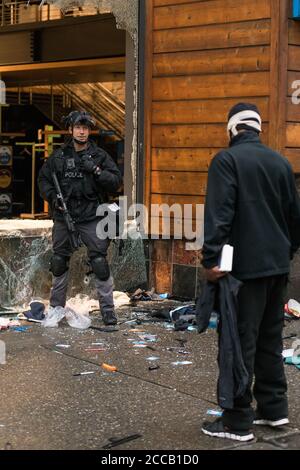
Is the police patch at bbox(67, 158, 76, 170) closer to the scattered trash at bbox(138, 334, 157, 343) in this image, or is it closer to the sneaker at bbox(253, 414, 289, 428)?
the scattered trash at bbox(138, 334, 157, 343)

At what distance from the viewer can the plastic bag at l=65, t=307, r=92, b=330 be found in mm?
7305

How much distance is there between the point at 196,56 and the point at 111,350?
3525 millimetres

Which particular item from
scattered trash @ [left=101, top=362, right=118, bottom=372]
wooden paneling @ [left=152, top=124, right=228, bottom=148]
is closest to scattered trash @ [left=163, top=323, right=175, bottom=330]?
scattered trash @ [left=101, top=362, right=118, bottom=372]

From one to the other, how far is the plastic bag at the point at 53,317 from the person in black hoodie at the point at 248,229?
3.17 m

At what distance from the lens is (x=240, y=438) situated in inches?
169

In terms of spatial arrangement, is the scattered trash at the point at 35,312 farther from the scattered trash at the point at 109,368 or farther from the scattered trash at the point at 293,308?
the scattered trash at the point at 293,308

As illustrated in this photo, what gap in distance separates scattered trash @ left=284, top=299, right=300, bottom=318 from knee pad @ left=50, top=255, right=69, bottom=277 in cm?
229

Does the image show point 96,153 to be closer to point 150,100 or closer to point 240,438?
point 150,100

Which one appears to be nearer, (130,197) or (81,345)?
(81,345)

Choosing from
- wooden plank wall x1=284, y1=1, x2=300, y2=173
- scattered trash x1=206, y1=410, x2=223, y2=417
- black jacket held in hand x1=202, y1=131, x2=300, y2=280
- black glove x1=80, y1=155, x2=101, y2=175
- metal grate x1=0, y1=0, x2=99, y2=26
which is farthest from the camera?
metal grate x1=0, y1=0, x2=99, y2=26

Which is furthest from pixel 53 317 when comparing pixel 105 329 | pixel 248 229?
pixel 248 229

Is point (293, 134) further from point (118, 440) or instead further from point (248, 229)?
point (118, 440)
